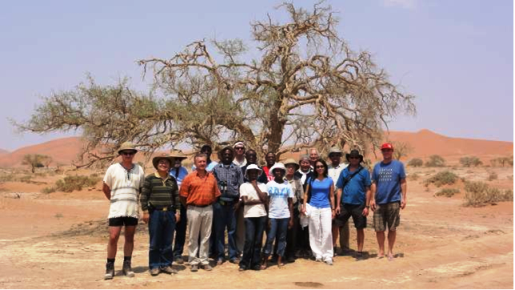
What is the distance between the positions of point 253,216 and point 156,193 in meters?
1.55

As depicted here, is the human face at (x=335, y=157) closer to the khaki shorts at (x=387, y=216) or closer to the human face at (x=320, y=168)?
the human face at (x=320, y=168)

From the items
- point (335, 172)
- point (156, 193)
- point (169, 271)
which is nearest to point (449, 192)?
→ point (335, 172)

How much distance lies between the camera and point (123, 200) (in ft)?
22.6

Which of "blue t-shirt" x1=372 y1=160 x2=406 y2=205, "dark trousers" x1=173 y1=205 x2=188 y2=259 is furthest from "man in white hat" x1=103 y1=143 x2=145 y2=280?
"blue t-shirt" x1=372 y1=160 x2=406 y2=205

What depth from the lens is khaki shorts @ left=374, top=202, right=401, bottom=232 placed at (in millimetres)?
8227

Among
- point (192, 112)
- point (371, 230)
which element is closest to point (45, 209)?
point (192, 112)

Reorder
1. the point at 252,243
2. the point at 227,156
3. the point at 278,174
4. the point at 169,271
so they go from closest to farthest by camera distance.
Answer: the point at 169,271 → the point at 252,243 → the point at 278,174 → the point at 227,156

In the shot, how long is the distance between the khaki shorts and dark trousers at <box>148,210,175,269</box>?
3.36m

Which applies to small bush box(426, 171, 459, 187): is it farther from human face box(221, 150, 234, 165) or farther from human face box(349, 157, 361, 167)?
human face box(221, 150, 234, 165)

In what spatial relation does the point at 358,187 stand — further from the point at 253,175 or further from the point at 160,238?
the point at 160,238

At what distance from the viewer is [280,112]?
11.1 m

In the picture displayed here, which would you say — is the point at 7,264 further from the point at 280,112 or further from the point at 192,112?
the point at 280,112

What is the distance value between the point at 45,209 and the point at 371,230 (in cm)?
1229

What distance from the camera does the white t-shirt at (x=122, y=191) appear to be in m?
6.86
